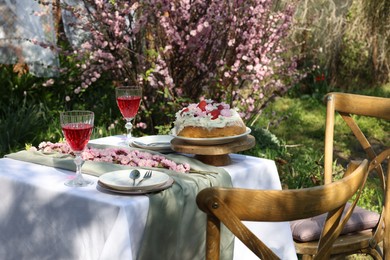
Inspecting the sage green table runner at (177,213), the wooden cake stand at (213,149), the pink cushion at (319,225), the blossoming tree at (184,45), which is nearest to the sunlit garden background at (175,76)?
the blossoming tree at (184,45)

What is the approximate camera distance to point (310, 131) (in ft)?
24.0

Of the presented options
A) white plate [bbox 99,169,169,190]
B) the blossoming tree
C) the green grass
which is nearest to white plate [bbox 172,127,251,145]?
white plate [bbox 99,169,169,190]

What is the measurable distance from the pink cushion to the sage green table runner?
385 mm

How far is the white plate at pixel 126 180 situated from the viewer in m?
1.97

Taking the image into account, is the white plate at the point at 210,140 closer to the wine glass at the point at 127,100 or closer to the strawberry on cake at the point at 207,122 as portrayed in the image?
the strawberry on cake at the point at 207,122

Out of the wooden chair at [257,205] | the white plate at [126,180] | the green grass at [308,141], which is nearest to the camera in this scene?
the wooden chair at [257,205]

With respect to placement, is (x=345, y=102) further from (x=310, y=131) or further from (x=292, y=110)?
(x=292, y=110)

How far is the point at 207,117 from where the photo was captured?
243 centimetres

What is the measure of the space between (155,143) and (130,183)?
0.70 meters

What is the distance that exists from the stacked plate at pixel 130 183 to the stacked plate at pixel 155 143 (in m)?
0.48

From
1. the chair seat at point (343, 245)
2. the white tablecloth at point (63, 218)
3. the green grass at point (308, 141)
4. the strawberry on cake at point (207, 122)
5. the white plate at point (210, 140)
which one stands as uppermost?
the strawberry on cake at point (207, 122)

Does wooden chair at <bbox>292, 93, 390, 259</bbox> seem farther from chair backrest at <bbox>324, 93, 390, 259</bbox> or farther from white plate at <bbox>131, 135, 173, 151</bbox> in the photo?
white plate at <bbox>131, 135, 173, 151</bbox>

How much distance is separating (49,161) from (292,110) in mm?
6260

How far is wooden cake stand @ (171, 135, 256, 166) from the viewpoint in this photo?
2.36 meters
